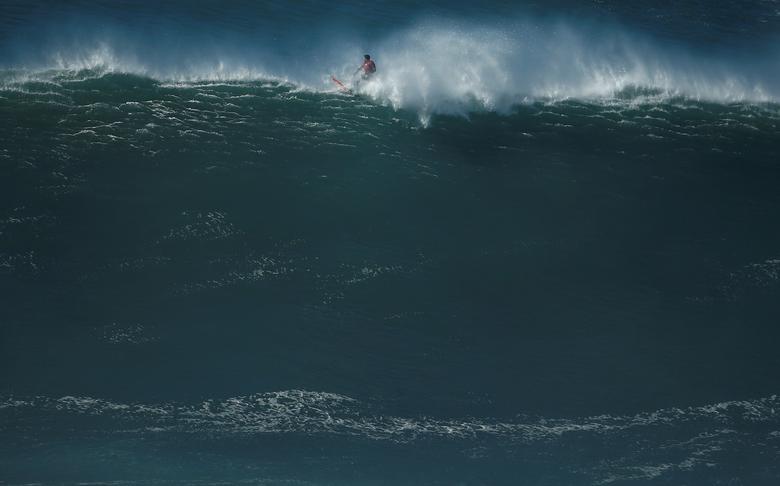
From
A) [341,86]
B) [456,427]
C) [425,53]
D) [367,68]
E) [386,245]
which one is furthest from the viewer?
[425,53]

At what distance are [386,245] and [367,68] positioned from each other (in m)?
12.4

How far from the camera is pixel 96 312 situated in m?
45.5

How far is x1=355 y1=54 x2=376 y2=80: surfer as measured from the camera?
5634 centimetres

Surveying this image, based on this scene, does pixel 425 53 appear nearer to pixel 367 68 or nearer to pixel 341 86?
pixel 367 68

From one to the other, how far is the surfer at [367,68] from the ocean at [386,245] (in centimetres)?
57

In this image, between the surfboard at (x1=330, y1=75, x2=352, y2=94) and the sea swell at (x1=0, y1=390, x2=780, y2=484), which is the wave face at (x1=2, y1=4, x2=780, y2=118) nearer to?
the surfboard at (x1=330, y1=75, x2=352, y2=94)

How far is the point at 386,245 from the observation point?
49.4m

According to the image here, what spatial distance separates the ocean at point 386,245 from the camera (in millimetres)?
43625

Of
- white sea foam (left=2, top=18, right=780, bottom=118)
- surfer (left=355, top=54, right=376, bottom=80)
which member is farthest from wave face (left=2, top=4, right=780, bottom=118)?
surfer (left=355, top=54, right=376, bottom=80)

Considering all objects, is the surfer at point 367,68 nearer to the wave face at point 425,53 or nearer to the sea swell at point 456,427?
the wave face at point 425,53

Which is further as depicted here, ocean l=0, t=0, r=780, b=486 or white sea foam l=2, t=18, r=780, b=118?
white sea foam l=2, t=18, r=780, b=118

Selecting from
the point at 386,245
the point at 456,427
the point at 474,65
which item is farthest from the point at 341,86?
the point at 456,427

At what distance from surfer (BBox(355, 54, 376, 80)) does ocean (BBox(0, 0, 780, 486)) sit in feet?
1.86

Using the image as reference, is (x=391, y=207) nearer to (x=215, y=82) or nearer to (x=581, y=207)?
(x=581, y=207)
